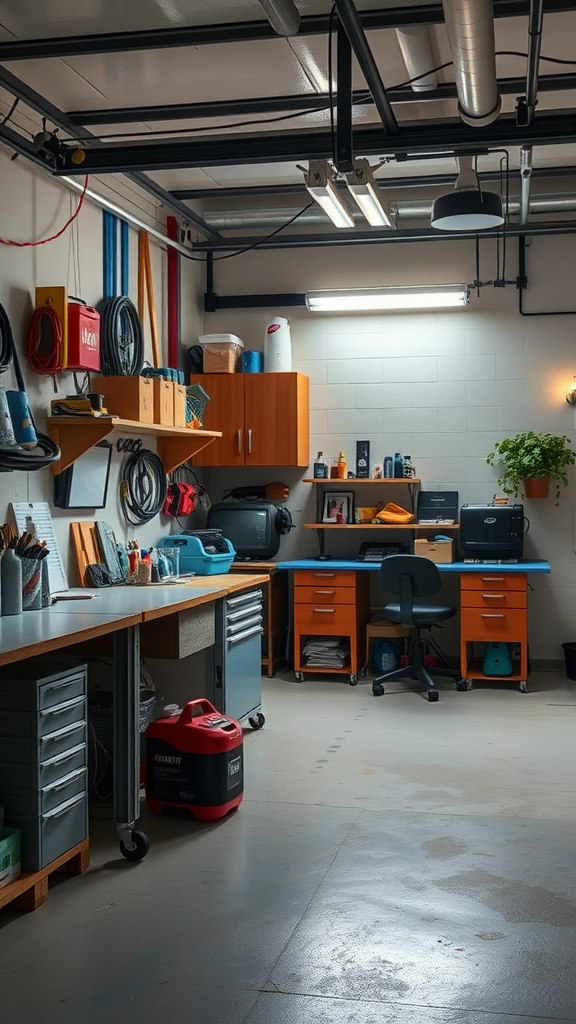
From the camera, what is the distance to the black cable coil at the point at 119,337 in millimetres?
5574

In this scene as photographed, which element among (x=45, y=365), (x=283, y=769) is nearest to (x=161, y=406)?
(x=45, y=365)

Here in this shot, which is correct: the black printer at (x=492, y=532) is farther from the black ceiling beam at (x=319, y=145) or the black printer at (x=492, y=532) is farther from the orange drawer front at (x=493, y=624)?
the black ceiling beam at (x=319, y=145)

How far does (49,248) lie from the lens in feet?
16.6

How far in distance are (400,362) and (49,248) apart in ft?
10.1

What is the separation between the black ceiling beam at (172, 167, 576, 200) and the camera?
625cm

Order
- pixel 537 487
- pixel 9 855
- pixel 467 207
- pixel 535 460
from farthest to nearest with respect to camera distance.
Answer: pixel 537 487, pixel 535 460, pixel 467 207, pixel 9 855

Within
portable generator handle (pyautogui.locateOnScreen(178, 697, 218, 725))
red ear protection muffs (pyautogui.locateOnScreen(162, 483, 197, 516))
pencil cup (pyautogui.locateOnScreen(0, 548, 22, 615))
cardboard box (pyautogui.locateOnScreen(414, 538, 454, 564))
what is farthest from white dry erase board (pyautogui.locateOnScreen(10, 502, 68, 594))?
cardboard box (pyautogui.locateOnScreen(414, 538, 454, 564))

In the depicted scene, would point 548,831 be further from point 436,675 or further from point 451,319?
point 451,319

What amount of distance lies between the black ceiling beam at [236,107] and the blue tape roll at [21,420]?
176 centimetres

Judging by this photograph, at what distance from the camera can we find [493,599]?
6.54m

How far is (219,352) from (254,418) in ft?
1.76

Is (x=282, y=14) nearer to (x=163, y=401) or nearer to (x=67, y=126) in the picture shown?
(x=67, y=126)

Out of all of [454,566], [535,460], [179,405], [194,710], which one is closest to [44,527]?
[194,710]

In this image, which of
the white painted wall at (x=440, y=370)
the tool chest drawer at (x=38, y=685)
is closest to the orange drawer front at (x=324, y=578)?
the white painted wall at (x=440, y=370)
